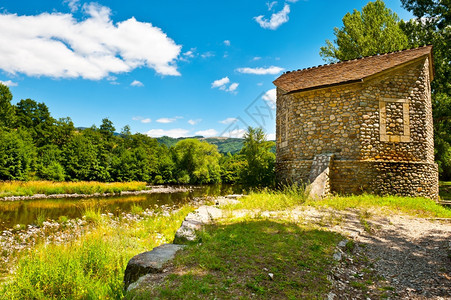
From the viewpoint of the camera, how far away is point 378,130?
10453 mm

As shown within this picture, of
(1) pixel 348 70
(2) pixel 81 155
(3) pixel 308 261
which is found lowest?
(3) pixel 308 261

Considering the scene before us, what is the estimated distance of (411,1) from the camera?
13.3 m

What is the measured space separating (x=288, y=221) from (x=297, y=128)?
7.29 m

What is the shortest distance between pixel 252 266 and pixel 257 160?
410 inches

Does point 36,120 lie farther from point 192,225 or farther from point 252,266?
point 252,266

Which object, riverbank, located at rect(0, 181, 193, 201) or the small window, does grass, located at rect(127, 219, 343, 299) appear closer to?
the small window

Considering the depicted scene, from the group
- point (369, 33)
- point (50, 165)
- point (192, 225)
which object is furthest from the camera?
point (50, 165)

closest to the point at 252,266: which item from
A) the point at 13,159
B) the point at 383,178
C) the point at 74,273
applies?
the point at 74,273

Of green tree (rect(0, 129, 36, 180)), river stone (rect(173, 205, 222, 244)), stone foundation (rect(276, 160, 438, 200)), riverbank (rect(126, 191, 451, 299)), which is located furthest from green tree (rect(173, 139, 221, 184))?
riverbank (rect(126, 191, 451, 299))

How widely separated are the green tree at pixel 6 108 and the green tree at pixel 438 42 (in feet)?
150

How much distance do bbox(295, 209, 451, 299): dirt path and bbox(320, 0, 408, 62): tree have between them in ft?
55.9

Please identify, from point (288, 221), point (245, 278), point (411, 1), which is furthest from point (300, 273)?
point (411, 1)

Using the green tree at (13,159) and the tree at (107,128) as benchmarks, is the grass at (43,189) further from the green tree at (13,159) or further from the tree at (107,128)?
the tree at (107,128)

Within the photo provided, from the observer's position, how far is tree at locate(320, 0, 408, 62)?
736 inches
